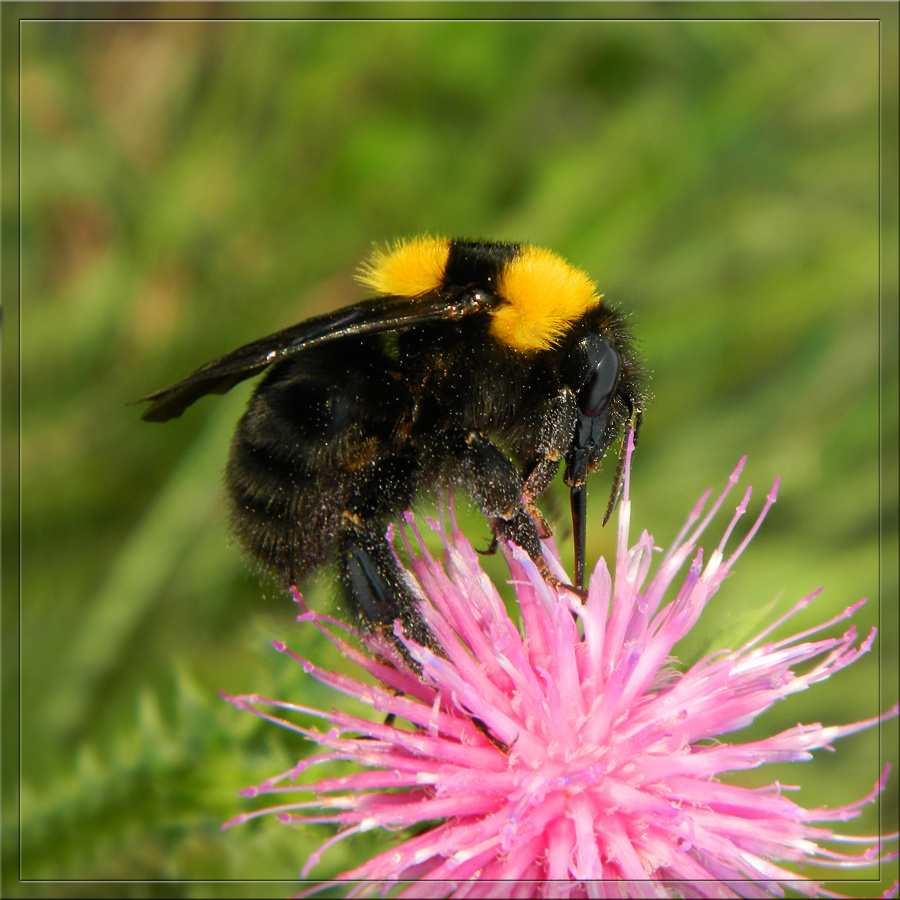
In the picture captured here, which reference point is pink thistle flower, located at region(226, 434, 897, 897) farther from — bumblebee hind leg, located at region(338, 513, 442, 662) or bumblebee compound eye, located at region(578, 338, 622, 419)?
bumblebee compound eye, located at region(578, 338, 622, 419)

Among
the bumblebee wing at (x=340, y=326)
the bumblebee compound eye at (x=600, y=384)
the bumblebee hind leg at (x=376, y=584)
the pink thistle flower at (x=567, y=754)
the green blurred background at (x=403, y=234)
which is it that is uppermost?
the green blurred background at (x=403, y=234)

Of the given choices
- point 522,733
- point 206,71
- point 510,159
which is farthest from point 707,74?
point 522,733

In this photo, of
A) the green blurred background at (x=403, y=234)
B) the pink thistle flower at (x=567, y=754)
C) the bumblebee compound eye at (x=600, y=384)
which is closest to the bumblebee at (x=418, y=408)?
the bumblebee compound eye at (x=600, y=384)

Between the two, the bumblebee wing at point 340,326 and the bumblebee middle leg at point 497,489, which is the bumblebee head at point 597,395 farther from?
the bumblebee wing at point 340,326

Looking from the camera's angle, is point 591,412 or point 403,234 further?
point 403,234

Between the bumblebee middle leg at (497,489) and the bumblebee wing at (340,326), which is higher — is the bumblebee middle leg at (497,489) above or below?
below

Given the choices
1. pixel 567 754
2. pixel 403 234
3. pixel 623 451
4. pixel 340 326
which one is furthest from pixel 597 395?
pixel 403 234

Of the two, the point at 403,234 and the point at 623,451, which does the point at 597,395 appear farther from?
the point at 403,234
